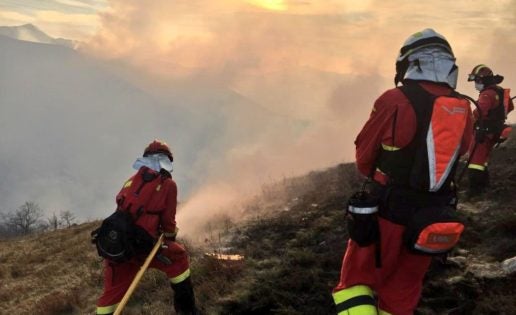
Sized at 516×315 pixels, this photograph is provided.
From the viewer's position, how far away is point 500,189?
8.77 metres

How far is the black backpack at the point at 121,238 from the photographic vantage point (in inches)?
194

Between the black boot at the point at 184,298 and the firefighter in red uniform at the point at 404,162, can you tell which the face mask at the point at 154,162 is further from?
the firefighter in red uniform at the point at 404,162

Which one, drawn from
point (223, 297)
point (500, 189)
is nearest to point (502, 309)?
point (223, 297)

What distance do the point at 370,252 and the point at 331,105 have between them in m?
34.5

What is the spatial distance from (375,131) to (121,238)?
313 centimetres

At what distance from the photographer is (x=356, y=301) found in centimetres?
305

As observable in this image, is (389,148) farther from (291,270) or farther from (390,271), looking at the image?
(291,270)

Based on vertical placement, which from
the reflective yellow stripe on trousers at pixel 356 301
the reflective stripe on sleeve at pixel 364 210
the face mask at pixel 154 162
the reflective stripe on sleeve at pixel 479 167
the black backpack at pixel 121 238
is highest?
the face mask at pixel 154 162

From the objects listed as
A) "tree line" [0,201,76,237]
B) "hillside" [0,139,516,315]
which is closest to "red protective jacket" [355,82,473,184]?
"hillside" [0,139,516,315]

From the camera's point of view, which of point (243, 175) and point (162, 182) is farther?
point (243, 175)

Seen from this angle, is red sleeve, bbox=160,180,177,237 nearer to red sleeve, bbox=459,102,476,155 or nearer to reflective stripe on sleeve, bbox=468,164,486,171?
red sleeve, bbox=459,102,476,155

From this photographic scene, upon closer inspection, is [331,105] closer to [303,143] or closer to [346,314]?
[303,143]

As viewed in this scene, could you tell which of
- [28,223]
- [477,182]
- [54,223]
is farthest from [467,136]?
[28,223]

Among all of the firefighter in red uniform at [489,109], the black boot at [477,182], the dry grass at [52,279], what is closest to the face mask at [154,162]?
the dry grass at [52,279]
